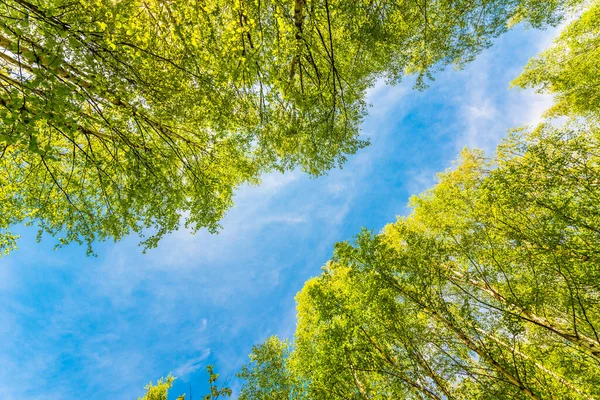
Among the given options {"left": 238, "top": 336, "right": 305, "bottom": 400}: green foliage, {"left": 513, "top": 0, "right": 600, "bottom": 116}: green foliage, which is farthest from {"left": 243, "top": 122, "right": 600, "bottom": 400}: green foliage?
{"left": 513, "top": 0, "right": 600, "bottom": 116}: green foliage

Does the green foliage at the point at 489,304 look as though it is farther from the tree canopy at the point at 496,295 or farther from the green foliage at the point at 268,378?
the green foliage at the point at 268,378

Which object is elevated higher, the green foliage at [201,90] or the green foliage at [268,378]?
the green foliage at [201,90]

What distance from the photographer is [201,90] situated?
209 inches

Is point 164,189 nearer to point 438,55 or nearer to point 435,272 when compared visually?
point 435,272

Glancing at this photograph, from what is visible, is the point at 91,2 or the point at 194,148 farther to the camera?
the point at 194,148

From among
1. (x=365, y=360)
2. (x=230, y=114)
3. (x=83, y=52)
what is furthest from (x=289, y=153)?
(x=365, y=360)

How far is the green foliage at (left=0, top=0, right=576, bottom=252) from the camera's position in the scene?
14.5 feet

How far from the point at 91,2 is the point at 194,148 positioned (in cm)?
369

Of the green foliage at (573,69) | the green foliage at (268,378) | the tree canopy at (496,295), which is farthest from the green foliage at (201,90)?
the green foliage at (268,378)

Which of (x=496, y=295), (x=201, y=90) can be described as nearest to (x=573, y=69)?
(x=496, y=295)

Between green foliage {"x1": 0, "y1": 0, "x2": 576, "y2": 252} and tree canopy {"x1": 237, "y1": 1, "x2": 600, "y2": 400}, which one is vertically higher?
green foliage {"x1": 0, "y1": 0, "x2": 576, "y2": 252}

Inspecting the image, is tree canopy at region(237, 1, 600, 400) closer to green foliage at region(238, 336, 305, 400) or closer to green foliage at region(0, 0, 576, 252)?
green foliage at region(238, 336, 305, 400)

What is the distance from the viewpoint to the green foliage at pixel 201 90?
173 inches

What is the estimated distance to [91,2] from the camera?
4.25 meters
